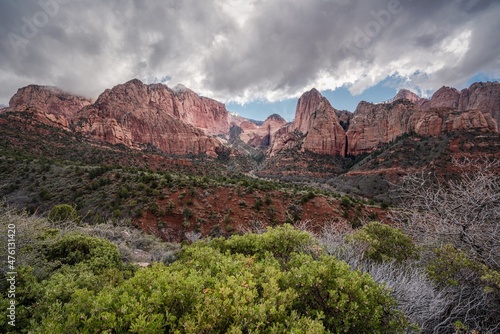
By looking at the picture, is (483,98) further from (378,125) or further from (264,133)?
(264,133)

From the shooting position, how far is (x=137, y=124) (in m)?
98.6

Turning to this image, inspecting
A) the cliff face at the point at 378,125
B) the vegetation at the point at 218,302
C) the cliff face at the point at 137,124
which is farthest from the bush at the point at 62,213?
the cliff face at the point at 378,125

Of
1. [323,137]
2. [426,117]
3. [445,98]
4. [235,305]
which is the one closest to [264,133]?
[323,137]

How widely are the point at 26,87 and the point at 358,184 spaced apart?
163m

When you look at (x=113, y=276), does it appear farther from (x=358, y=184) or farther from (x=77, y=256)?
(x=358, y=184)

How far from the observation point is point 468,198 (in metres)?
6.23

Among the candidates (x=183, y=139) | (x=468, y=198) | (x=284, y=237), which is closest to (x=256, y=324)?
(x=284, y=237)

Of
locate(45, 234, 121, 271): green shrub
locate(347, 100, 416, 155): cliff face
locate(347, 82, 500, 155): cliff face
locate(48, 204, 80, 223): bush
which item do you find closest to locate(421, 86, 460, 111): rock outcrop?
locate(347, 82, 500, 155): cliff face

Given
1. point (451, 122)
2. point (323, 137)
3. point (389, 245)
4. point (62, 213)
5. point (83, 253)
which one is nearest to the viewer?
point (83, 253)

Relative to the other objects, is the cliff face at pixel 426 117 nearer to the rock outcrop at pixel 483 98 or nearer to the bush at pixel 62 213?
the rock outcrop at pixel 483 98

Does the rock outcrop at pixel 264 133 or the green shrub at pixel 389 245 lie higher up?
the rock outcrop at pixel 264 133

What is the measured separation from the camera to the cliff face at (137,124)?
82.4 metres

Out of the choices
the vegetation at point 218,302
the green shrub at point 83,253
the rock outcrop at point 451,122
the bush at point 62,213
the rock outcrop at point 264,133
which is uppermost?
the rock outcrop at point 264,133

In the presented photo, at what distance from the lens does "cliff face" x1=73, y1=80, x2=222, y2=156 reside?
8238 cm
